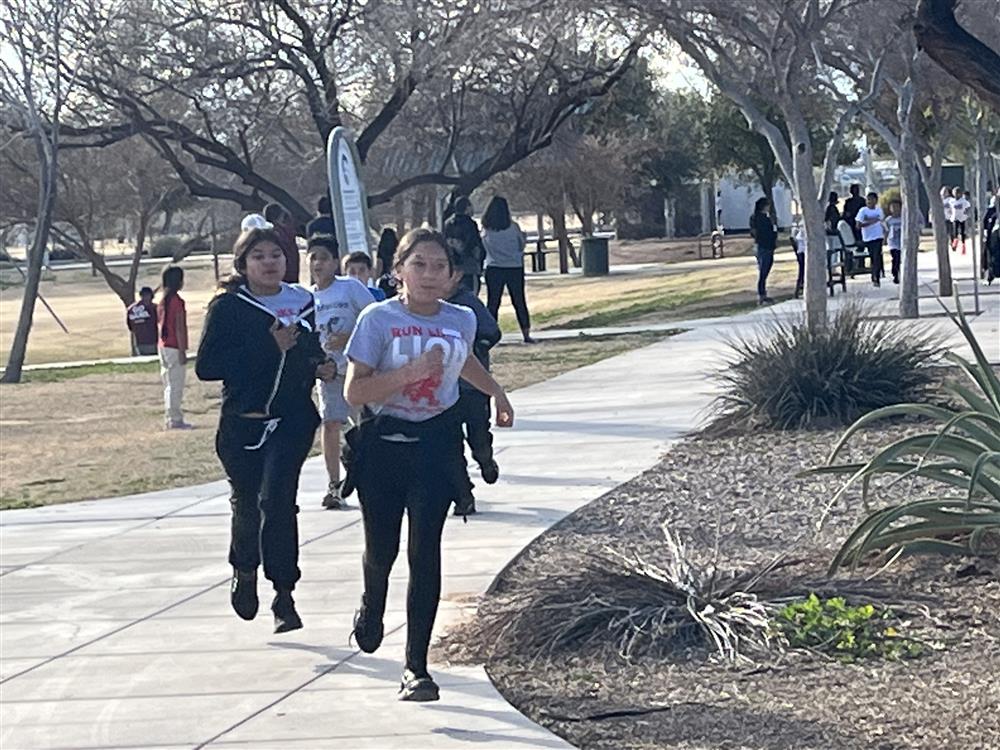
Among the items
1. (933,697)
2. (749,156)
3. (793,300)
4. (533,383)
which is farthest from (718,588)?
(749,156)

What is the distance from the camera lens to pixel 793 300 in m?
28.2

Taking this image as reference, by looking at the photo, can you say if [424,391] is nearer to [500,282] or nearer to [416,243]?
[416,243]

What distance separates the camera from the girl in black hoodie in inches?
307

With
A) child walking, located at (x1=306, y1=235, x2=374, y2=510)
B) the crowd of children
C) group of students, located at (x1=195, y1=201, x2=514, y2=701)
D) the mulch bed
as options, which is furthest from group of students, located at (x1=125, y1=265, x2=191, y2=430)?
the mulch bed

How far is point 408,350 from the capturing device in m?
6.57

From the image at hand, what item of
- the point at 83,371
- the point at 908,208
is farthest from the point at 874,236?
the point at 83,371

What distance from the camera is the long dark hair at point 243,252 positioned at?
26.0 feet

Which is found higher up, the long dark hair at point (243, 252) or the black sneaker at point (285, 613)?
the long dark hair at point (243, 252)

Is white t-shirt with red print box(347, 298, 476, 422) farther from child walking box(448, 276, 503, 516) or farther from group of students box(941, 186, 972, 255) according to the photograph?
group of students box(941, 186, 972, 255)

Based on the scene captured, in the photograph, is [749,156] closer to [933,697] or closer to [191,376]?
[191,376]

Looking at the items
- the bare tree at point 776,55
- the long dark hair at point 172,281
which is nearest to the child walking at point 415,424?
the long dark hair at point 172,281

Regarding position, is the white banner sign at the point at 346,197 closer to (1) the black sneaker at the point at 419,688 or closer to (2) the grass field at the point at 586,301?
(1) the black sneaker at the point at 419,688

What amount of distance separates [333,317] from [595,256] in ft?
126

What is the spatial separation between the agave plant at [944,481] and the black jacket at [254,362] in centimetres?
224
